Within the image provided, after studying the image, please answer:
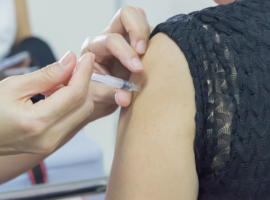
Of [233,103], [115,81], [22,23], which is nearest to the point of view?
[233,103]

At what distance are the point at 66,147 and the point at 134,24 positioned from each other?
109cm

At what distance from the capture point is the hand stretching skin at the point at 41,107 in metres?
0.46

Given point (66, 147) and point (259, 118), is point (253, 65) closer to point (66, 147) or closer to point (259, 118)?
point (259, 118)

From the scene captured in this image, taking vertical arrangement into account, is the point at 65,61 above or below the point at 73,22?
above

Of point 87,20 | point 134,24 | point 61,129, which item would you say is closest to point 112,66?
point 134,24

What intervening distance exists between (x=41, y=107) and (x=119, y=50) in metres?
0.22

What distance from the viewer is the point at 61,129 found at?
0.50 meters

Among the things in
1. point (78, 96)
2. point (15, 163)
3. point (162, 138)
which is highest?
point (78, 96)

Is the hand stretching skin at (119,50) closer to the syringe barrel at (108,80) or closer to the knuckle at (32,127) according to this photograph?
the syringe barrel at (108,80)

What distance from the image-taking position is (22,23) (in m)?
2.51

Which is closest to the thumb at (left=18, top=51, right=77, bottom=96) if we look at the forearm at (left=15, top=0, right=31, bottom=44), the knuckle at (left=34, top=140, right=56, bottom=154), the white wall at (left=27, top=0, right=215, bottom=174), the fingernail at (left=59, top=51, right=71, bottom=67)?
the fingernail at (left=59, top=51, right=71, bottom=67)

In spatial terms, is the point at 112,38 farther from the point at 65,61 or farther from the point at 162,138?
the point at 162,138

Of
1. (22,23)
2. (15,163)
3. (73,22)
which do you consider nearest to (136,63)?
(15,163)

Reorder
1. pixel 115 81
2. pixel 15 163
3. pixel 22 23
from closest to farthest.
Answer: pixel 115 81 → pixel 15 163 → pixel 22 23
